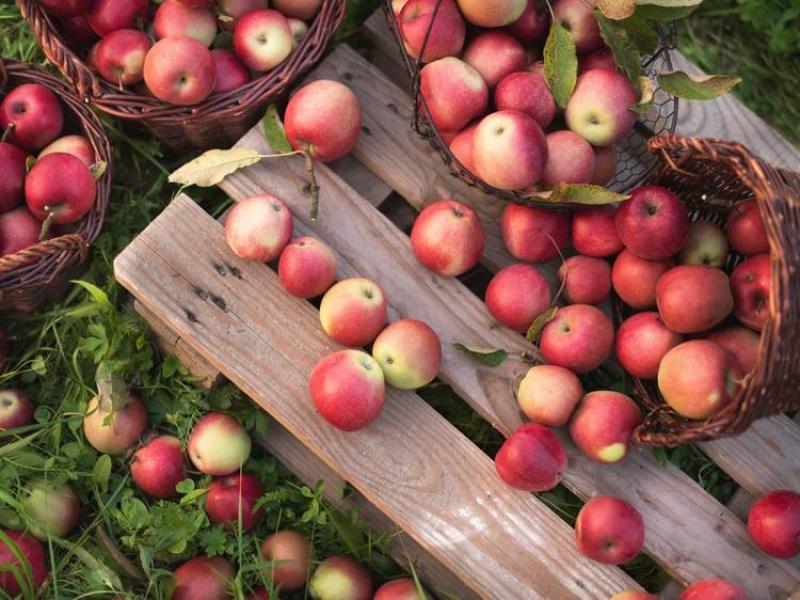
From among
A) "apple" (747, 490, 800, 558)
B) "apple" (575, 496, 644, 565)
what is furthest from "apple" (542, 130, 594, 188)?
"apple" (747, 490, 800, 558)

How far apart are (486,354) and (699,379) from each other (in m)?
0.50

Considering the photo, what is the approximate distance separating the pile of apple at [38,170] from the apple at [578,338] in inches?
48.2

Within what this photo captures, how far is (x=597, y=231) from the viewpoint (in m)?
2.14

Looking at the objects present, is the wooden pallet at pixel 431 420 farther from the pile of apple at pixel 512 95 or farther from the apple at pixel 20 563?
the apple at pixel 20 563

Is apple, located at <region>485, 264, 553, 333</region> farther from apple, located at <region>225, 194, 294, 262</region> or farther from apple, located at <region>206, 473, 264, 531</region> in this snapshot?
apple, located at <region>206, 473, 264, 531</region>

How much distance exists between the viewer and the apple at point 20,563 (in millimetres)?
2041

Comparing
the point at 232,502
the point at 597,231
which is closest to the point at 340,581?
the point at 232,502

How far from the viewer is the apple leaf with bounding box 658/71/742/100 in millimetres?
2033

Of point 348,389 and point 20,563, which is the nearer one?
point 348,389

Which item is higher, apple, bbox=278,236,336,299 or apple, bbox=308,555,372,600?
apple, bbox=278,236,336,299

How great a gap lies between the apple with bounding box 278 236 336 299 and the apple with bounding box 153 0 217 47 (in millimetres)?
612

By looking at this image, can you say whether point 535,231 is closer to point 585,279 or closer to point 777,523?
point 585,279

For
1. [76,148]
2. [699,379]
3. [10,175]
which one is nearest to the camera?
[699,379]

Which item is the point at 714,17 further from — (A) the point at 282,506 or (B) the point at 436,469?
(A) the point at 282,506
